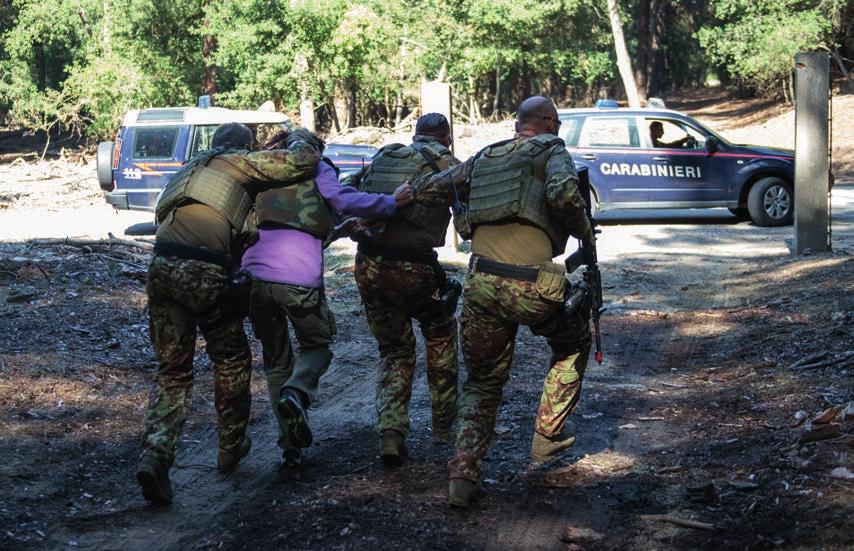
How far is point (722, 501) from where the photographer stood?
478 cm

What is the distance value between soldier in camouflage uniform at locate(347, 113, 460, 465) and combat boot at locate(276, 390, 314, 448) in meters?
→ 0.47

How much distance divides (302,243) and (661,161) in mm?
11928

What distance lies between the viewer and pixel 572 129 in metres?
16.9

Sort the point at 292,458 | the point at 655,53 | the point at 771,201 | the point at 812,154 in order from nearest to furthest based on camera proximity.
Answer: the point at 292,458, the point at 812,154, the point at 771,201, the point at 655,53

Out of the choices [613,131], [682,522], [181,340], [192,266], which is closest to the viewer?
[682,522]

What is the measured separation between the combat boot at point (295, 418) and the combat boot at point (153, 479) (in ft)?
2.11

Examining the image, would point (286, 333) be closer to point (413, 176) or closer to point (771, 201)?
point (413, 176)

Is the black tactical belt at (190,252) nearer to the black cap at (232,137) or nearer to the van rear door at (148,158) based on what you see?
the black cap at (232,137)

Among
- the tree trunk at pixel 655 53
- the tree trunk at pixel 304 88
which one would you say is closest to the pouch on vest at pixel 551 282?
the tree trunk at pixel 304 88

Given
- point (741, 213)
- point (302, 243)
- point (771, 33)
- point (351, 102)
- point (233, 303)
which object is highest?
point (771, 33)

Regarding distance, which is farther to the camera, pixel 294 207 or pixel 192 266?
pixel 294 207

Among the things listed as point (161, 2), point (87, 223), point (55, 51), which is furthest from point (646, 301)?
point (55, 51)

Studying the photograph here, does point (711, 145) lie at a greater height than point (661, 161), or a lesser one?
greater

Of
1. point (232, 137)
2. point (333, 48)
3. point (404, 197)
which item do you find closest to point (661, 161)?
point (404, 197)
